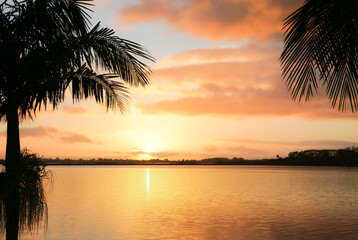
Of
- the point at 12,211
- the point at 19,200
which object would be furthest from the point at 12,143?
the point at 12,211

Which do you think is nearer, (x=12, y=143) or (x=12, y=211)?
(x=12, y=211)

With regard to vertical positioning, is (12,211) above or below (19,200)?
below

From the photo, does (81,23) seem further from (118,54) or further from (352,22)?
(352,22)

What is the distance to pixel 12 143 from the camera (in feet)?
34.4

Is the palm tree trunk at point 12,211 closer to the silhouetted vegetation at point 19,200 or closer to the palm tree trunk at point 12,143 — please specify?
the silhouetted vegetation at point 19,200

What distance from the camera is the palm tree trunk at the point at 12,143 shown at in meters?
10.5

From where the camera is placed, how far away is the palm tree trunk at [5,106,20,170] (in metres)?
10.5

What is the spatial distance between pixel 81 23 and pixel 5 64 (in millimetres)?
2158

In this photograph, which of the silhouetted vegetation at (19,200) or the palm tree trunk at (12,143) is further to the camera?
the palm tree trunk at (12,143)

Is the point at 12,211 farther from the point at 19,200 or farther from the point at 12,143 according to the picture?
the point at 12,143

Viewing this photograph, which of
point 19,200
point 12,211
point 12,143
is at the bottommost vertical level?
point 12,211

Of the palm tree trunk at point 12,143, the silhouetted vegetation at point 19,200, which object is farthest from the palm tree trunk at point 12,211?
the palm tree trunk at point 12,143

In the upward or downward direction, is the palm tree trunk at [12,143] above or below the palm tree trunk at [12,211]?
above

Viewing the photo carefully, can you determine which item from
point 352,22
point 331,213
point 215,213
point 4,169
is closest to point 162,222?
point 215,213
